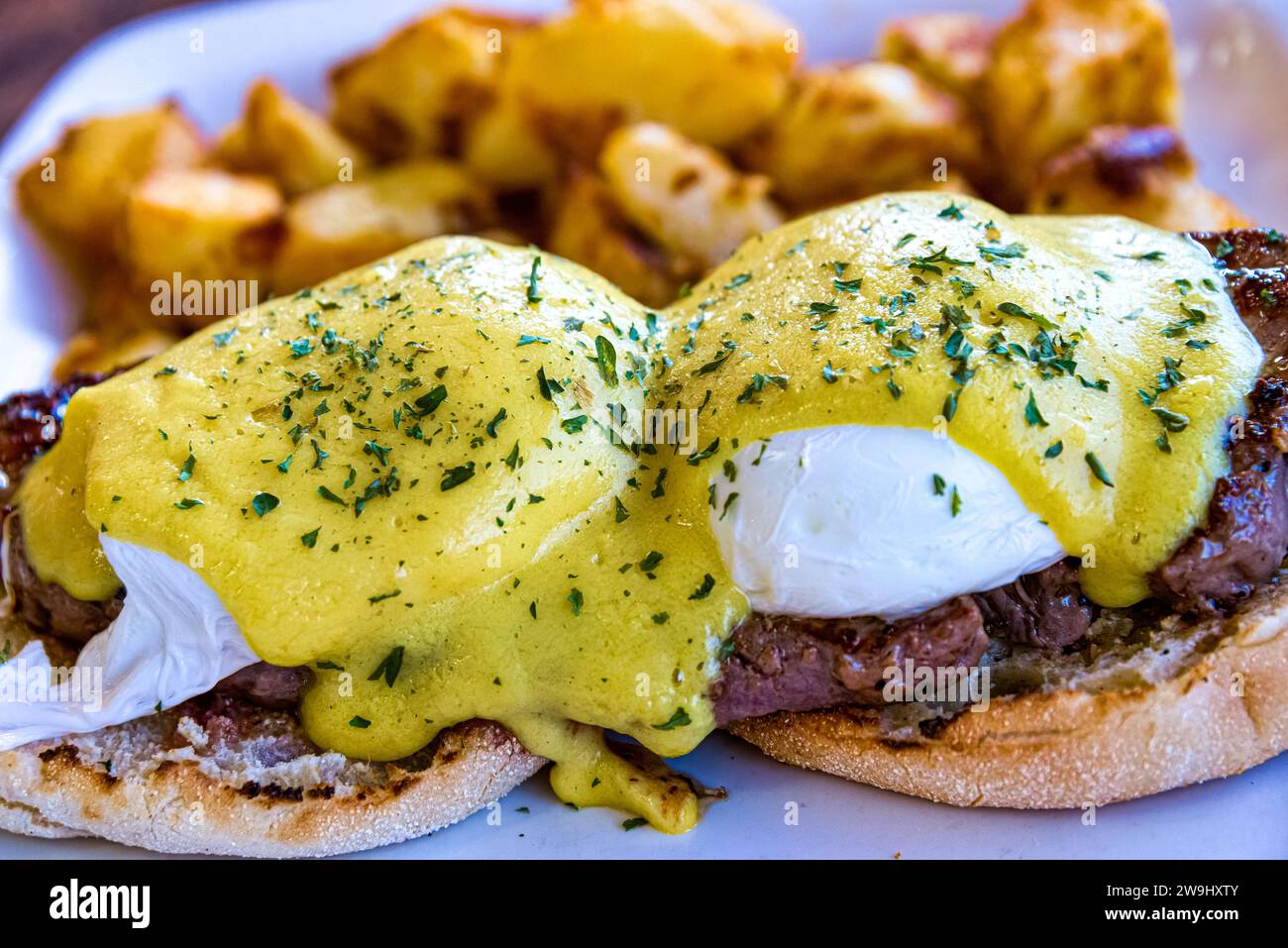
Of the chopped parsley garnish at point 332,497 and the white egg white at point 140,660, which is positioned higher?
the chopped parsley garnish at point 332,497

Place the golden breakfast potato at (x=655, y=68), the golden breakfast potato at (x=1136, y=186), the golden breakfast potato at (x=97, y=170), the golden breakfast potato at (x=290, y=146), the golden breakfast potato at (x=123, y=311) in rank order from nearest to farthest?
1. the golden breakfast potato at (x=1136, y=186)
2. the golden breakfast potato at (x=655, y=68)
3. the golden breakfast potato at (x=123, y=311)
4. the golden breakfast potato at (x=290, y=146)
5. the golden breakfast potato at (x=97, y=170)

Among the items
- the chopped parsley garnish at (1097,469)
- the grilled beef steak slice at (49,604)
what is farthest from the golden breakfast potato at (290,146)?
the chopped parsley garnish at (1097,469)

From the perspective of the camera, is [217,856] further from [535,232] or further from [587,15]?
[587,15]

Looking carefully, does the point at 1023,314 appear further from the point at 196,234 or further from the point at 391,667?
the point at 196,234

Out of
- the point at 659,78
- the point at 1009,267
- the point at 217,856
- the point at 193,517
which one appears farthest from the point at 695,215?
the point at 217,856

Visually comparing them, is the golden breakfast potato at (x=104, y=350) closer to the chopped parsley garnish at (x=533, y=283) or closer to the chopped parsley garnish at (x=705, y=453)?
the chopped parsley garnish at (x=533, y=283)

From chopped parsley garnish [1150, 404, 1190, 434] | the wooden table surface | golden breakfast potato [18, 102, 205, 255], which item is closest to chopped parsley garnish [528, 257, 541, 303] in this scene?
chopped parsley garnish [1150, 404, 1190, 434]

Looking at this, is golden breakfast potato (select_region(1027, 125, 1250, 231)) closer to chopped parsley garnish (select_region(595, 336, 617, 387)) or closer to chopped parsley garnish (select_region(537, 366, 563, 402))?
chopped parsley garnish (select_region(595, 336, 617, 387))

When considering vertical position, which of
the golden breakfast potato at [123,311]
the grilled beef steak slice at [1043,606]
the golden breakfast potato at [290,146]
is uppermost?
the golden breakfast potato at [290,146]
